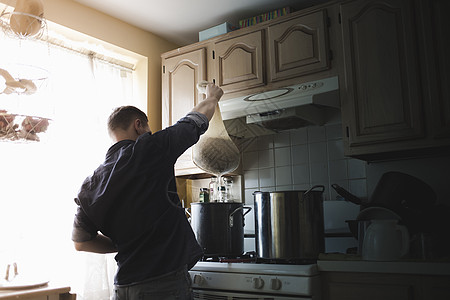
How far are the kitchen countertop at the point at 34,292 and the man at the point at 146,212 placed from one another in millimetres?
487

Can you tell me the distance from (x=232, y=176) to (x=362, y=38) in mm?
1248

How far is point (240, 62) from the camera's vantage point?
2.68 meters

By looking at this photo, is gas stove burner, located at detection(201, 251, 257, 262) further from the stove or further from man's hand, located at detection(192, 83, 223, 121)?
man's hand, located at detection(192, 83, 223, 121)

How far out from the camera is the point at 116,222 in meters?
1.56

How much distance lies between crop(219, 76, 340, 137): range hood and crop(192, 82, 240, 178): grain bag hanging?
396 millimetres

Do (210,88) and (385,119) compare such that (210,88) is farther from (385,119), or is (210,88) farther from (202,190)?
A: (202,190)

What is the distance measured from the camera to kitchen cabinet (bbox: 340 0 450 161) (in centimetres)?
201

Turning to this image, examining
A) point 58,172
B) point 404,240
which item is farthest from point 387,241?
point 58,172

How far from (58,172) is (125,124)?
109 cm

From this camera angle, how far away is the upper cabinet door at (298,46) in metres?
2.36

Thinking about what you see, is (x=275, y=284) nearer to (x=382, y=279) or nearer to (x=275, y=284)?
(x=275, y=284)

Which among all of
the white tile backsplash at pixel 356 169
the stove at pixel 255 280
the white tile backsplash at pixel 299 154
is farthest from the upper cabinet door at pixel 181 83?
the stove at pixel 255 280

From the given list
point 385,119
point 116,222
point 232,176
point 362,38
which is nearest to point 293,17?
point 362,38

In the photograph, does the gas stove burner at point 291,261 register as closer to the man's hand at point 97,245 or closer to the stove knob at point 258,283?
the stove knob at point 258,283
